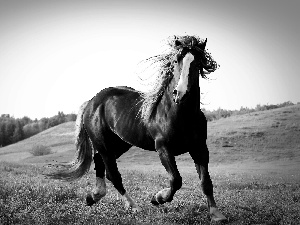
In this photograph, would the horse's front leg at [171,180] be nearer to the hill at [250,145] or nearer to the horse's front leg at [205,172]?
the horse's front leg at [205,172]

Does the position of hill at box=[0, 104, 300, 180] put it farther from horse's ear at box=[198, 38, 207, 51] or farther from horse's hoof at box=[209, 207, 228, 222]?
horse's ear at box=[198, 38, 207, 51]

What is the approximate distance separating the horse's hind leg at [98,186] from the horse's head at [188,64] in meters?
4.01

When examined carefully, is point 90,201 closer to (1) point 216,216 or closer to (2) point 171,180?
(2) point 171,180

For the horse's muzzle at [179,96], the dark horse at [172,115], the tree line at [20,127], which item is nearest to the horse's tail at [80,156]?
the dark horse at [172,115]

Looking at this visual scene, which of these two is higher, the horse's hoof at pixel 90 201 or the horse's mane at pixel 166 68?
the horse's mane at pixel 166 68

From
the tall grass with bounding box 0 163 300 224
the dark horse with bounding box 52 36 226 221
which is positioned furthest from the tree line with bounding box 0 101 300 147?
the dark horse with bounding box 52 36 226 221

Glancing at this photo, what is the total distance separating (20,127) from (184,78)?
90853 millimetres

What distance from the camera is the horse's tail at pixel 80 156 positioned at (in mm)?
10312

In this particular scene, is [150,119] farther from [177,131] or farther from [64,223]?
[64,223]

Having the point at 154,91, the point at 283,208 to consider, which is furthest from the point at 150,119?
the point at 283,208

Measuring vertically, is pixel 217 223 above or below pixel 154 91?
below

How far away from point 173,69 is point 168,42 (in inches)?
22.3

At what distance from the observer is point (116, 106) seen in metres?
9.38

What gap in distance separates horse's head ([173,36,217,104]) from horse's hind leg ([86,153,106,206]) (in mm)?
4013
